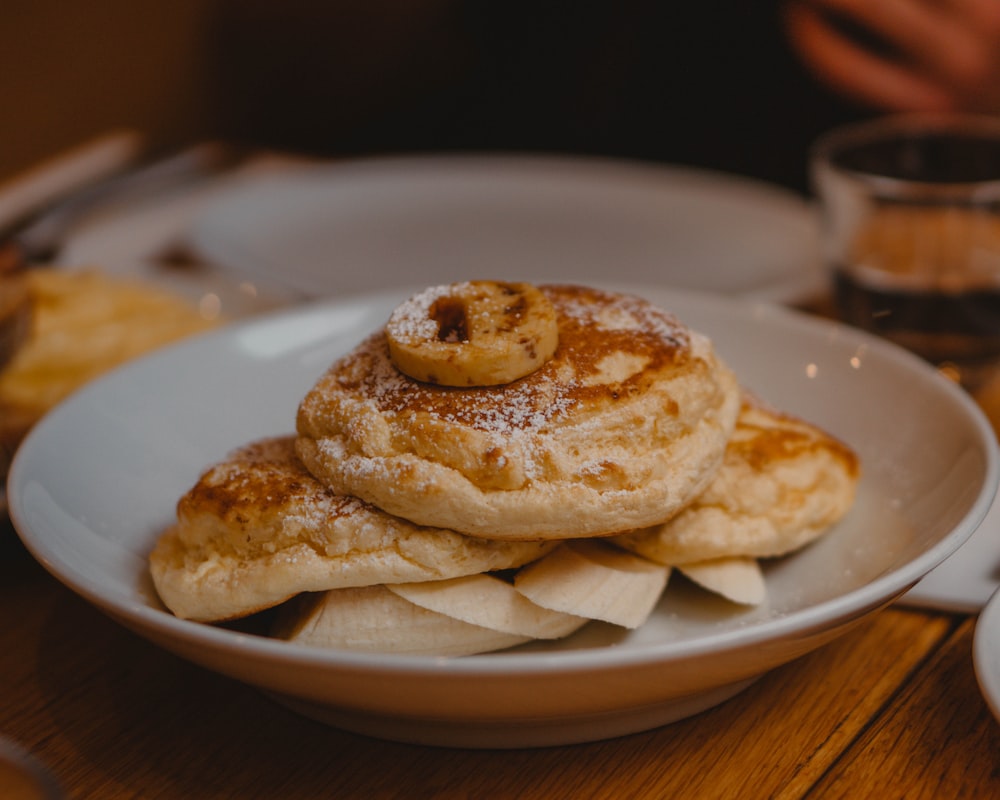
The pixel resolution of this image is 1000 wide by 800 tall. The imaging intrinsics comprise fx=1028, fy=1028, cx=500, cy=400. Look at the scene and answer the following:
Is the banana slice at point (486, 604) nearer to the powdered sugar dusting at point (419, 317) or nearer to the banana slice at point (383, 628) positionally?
the banana slice at point (383, 628)

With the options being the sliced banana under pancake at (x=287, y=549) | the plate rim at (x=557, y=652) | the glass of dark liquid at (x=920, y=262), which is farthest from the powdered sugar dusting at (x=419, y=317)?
the glass of dark liquid at (x=920, y=262)

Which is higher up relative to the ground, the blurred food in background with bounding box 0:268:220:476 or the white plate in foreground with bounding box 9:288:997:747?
the white plate in foreground with bounding box 9:288:997:747

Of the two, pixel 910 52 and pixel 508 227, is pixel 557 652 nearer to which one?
pixel 508 227

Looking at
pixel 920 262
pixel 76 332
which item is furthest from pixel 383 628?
pixel 920 262

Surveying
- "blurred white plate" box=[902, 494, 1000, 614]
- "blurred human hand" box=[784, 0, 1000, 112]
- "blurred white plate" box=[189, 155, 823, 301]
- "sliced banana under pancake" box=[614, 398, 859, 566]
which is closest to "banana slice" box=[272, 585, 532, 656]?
"sliced banana under pancake" box=[614, 398, 859, 566]

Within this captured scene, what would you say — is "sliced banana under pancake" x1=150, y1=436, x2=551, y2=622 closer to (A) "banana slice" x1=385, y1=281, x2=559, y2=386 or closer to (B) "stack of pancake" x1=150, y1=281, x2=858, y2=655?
(B) "stack of pancake" x1=150, y1=281, x2=858, y2=655

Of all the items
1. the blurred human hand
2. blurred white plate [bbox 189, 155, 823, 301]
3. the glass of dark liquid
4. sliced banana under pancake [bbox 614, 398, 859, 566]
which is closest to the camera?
sliced banana under pancake [bbox 614, 398, 859, 566]

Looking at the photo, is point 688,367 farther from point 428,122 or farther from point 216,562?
point 428,122

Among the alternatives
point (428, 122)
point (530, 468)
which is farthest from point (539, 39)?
point (530, 468)
